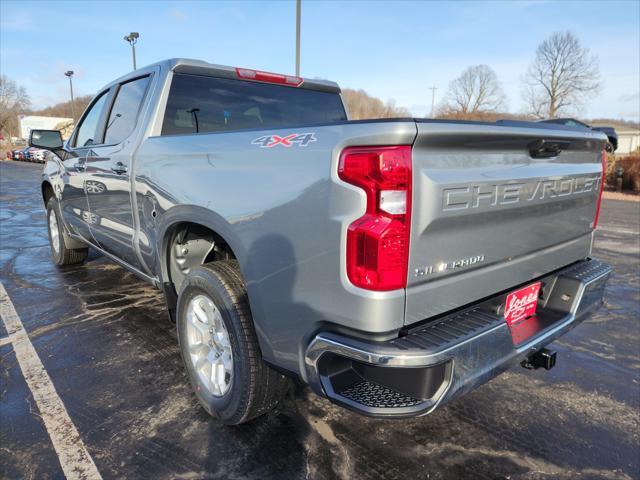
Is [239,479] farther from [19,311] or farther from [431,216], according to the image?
[19,311]

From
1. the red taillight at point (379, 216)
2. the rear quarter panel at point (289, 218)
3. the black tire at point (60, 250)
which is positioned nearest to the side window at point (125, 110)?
the rear quarter panel at point (289, 218)

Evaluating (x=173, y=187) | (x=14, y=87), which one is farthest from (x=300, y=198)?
(x=14, y=87)

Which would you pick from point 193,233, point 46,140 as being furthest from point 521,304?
point 46,140

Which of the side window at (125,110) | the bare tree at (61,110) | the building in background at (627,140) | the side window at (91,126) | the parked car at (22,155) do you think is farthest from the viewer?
the bare tree at (61,110)

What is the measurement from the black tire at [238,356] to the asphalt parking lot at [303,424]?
20cm

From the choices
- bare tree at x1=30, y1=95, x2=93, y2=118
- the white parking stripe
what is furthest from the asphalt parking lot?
bare tree at x1=30, y1=95, x2=93, y2=118

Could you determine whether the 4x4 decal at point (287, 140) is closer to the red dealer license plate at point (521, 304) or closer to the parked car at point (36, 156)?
the red dealer license plate at point (521, 304)

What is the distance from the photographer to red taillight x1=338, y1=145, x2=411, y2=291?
5.27ft

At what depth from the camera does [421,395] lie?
5.57ft

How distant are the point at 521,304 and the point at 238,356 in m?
1.51

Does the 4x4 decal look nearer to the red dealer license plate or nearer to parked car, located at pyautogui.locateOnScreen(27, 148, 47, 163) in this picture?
the red dealer license plate

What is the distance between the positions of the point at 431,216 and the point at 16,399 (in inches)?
109

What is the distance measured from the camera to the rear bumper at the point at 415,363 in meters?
1.64

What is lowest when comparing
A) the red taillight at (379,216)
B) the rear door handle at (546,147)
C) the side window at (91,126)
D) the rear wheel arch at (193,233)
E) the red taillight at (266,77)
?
the rear wheel arch at (193,233)
